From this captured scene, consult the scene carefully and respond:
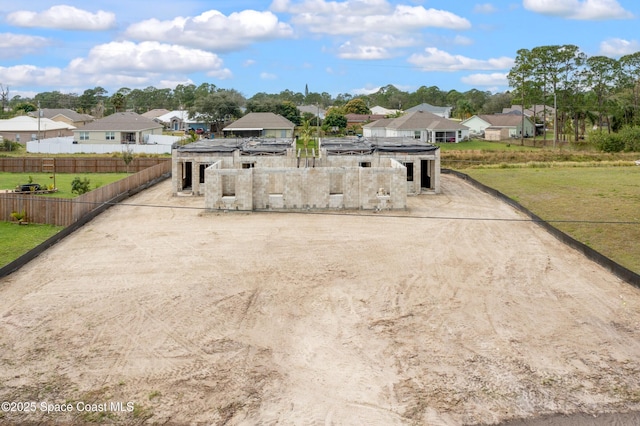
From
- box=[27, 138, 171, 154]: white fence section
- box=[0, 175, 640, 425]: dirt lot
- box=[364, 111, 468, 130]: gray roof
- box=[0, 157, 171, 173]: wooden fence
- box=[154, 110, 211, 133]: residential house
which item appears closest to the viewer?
box=[0, 175, 640, 425]: dirt lot

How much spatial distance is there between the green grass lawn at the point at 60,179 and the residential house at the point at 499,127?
56164 millimetres

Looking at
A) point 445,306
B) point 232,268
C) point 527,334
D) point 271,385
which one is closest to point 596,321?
point 527,334

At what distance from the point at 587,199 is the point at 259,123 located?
173 feet

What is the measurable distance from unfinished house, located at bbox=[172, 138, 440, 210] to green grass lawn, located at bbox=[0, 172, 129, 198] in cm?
681

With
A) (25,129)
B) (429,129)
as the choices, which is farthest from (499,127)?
(25,129)

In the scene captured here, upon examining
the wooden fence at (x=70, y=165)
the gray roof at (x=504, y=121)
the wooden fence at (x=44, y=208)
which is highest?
the gray roof at (x=504, y=121)

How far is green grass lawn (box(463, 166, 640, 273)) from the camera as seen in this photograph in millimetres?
23750

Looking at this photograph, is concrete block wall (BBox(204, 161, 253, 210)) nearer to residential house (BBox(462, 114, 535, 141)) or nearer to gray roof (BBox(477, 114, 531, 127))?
residential house (BBox(462, 114, 535, 141))

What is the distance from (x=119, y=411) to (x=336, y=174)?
23154 mm

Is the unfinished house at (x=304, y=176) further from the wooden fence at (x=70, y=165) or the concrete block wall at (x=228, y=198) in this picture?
the wooden fence at (x=70, y=165)

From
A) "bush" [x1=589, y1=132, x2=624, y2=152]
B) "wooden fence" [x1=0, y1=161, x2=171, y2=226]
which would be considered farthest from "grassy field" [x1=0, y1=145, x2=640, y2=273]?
"bush" [x1=589, y1=132, x2=624, y2=152]

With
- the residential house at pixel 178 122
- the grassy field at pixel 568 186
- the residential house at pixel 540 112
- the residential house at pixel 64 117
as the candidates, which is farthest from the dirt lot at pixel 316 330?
the residential house at pixel 64 117

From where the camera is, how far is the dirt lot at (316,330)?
12.1 m

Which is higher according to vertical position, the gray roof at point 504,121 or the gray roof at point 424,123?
the gray roof at point 504,121
